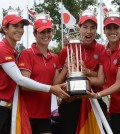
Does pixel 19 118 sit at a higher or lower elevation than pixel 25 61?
lower

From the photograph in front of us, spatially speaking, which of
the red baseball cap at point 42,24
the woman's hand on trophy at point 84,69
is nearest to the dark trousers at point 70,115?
the woman's hand on trophy at point 84,69

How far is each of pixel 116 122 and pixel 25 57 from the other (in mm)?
1365

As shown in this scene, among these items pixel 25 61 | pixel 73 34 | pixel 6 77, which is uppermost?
pixel 73 34

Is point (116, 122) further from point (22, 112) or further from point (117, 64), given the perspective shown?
point (22, 112)

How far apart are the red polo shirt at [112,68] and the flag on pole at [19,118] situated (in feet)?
3.49

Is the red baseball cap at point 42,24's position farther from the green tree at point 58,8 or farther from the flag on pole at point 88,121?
the green tree at point 58,8

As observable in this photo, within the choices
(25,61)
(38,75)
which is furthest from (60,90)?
(25,61)

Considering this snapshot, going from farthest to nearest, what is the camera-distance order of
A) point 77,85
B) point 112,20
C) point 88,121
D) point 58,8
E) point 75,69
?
point 58,8
point 88,121
point 112,20
point 75,69
point 77,85

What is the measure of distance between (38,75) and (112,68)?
0.88 m

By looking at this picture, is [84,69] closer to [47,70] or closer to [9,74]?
[47,70]

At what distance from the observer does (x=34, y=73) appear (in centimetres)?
449

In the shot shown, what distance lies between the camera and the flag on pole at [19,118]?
174 inches

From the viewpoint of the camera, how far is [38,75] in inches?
177

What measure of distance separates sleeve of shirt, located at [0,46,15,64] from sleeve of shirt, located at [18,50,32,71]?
0.15m
